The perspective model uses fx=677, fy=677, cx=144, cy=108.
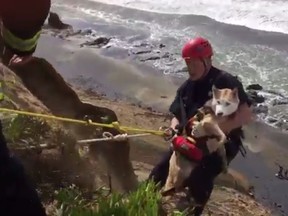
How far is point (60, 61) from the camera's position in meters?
14.4

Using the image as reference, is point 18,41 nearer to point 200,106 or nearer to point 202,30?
point 200,106

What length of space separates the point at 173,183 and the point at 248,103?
33.5 inches

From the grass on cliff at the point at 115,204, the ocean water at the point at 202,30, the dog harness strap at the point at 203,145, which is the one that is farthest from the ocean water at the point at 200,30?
the grass on cliff at the point at 115,204

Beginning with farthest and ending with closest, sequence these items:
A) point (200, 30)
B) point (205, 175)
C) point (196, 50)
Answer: point (200, 30), point (196, 50), point (205, 175)

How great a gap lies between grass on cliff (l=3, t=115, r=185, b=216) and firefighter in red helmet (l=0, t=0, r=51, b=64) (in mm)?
1026

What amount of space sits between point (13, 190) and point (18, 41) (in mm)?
668

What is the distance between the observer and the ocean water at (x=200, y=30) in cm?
1388

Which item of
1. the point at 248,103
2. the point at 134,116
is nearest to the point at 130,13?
the point at 134,116

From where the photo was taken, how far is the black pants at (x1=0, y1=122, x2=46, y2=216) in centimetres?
295

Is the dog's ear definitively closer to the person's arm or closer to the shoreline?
the person's arm

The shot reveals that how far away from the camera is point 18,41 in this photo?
10.0 ft

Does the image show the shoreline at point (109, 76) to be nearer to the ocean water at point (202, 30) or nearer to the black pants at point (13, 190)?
the ocean water at point (202, 30)

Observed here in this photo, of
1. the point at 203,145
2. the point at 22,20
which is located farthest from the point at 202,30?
the point at 22,20

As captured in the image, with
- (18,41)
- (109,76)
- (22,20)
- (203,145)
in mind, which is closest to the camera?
(22,20)
